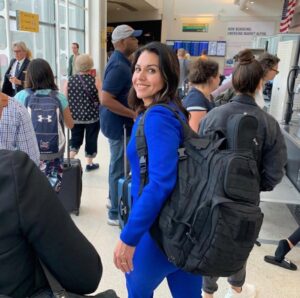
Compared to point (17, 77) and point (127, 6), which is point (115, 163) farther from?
point (127, 6)

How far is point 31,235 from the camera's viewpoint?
64 cm

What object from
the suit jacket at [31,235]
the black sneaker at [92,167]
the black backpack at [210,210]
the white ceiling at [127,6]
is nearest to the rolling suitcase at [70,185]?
the black sneaker at [92,167]

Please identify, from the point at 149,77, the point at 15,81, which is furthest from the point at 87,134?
the point at 149,77

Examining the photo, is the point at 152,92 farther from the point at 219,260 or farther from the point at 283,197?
the point at 283,197

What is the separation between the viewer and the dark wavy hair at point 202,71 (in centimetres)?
225

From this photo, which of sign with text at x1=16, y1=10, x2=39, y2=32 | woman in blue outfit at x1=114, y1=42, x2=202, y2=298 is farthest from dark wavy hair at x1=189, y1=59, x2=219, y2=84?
sign with text at x1=16, y1=10, x2=39, y2=32

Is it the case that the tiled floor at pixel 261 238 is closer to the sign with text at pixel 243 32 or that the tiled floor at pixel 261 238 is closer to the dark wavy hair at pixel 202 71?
the dark wavy hair at pixel 202 71

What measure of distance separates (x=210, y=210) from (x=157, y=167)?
222 millimetres

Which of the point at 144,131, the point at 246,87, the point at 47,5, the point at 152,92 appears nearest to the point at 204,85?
the point at 246,87

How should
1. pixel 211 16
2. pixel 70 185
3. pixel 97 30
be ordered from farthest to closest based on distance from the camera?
pixel 211 16 < pixel 97 30 < pixel 70 185

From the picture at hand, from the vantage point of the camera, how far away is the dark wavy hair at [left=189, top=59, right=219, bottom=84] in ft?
7.37

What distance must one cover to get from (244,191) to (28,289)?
2.20 ft

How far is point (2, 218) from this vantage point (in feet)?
2.03

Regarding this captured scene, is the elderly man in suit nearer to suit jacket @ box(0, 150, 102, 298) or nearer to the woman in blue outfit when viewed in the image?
the woman in blue outfit
